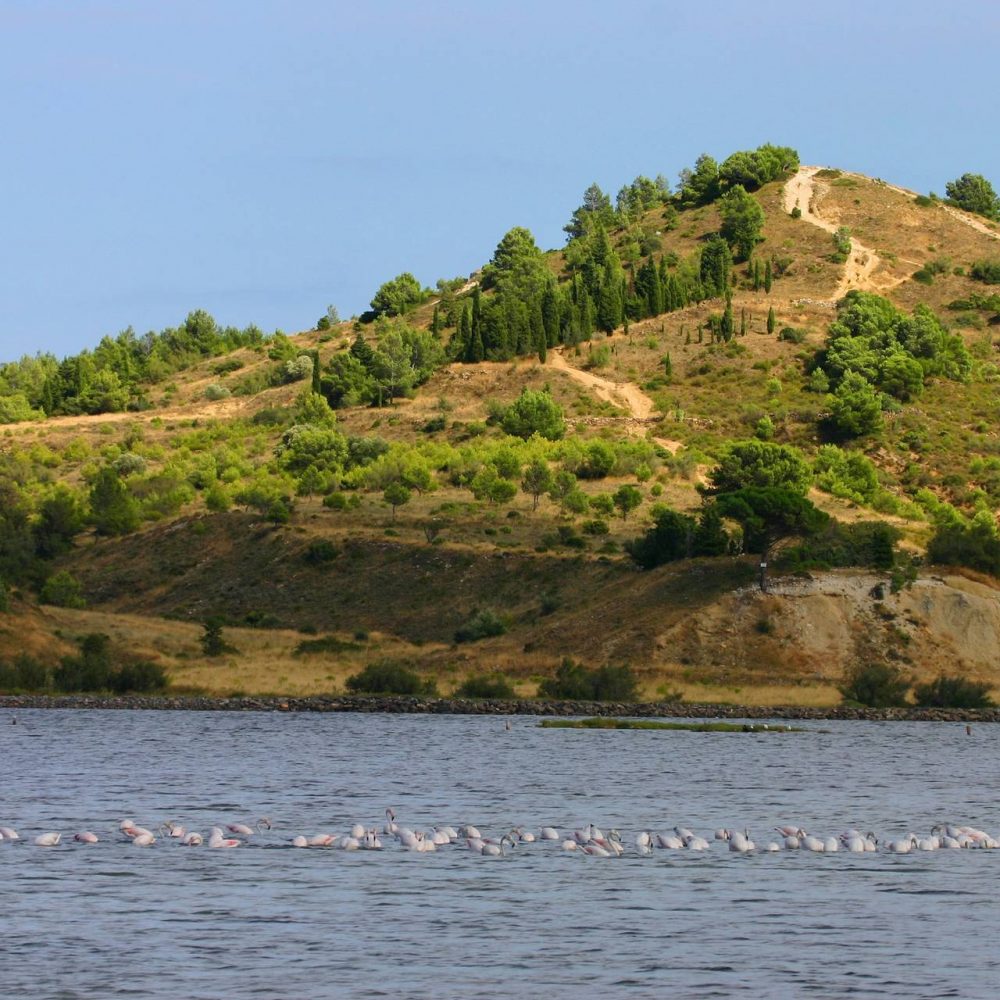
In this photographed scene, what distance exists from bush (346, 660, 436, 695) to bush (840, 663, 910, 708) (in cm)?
2140

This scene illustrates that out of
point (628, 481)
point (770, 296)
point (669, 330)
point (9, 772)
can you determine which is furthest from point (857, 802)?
point (770, 296)

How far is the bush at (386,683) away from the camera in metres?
85.9

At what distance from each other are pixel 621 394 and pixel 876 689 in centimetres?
7628

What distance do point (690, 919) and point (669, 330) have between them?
148209 millimetres

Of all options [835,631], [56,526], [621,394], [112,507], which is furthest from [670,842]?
[621,394]

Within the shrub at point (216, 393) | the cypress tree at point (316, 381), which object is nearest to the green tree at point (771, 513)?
the cypress tree at point (316, 381)

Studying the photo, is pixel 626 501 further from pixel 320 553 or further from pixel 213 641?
pixel 213 641

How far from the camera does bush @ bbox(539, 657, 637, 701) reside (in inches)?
3337

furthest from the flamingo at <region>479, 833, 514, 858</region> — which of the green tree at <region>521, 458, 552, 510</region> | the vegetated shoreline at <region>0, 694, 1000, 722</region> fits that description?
the green tree at <region>521, 458, 552, 510</region>

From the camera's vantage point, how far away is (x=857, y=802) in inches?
1865

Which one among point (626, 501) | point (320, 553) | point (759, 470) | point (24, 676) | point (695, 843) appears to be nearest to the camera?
point (695, 843)

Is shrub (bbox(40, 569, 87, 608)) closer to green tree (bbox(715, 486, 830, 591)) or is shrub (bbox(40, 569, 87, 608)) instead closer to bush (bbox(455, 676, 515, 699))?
bush (bbox(455, 676, 515, 699))

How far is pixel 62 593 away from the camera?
109 metres

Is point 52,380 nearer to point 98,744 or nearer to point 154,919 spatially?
point 98,744
